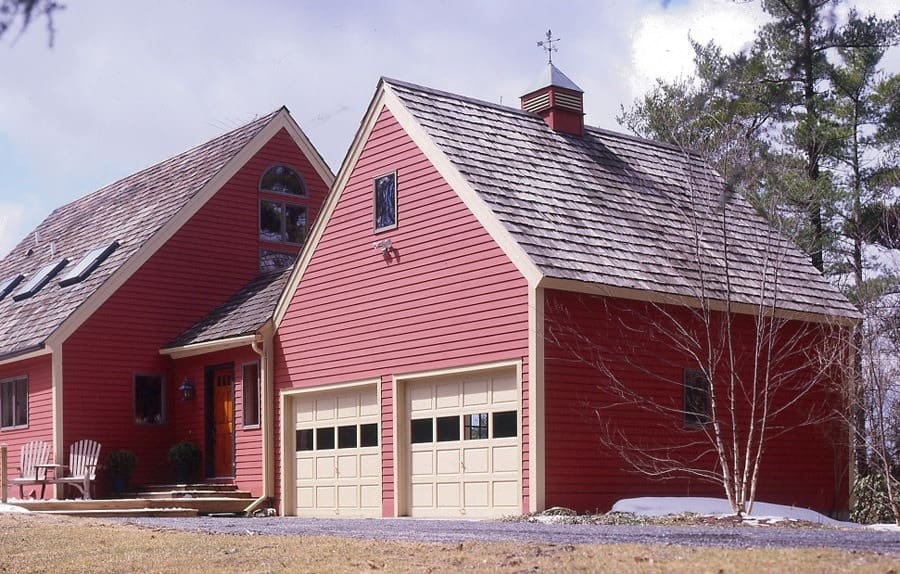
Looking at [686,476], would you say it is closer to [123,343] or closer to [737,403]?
[737,403]

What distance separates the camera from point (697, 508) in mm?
18547

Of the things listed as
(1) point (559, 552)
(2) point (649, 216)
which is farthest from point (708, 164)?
(1) point (559, 552)

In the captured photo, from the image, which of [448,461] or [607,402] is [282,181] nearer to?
[448,461]

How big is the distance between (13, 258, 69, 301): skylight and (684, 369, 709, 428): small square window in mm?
14992

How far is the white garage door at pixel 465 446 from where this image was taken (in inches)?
742

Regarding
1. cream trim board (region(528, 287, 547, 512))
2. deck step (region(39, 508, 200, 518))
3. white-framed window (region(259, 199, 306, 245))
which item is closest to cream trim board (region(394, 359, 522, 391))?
cream trim board (region(528, 287, 547, 512))

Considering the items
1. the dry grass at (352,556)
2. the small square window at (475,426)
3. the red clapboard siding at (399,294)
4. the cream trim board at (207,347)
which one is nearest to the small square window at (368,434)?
the red clapboard siding at (399,294)

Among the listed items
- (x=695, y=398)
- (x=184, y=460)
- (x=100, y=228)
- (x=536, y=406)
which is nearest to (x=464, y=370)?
(x=536, y=406)

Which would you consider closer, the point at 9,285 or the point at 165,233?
the point at 165,233

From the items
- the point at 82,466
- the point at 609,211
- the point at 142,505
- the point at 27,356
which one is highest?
the point at 609,211

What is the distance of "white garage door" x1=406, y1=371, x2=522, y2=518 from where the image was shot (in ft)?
61.9

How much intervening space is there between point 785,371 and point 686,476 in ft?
8.96

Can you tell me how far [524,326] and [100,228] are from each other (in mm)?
14416

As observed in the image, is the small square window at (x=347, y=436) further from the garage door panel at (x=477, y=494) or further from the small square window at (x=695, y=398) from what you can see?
the small square window at (x=695, y=398)
